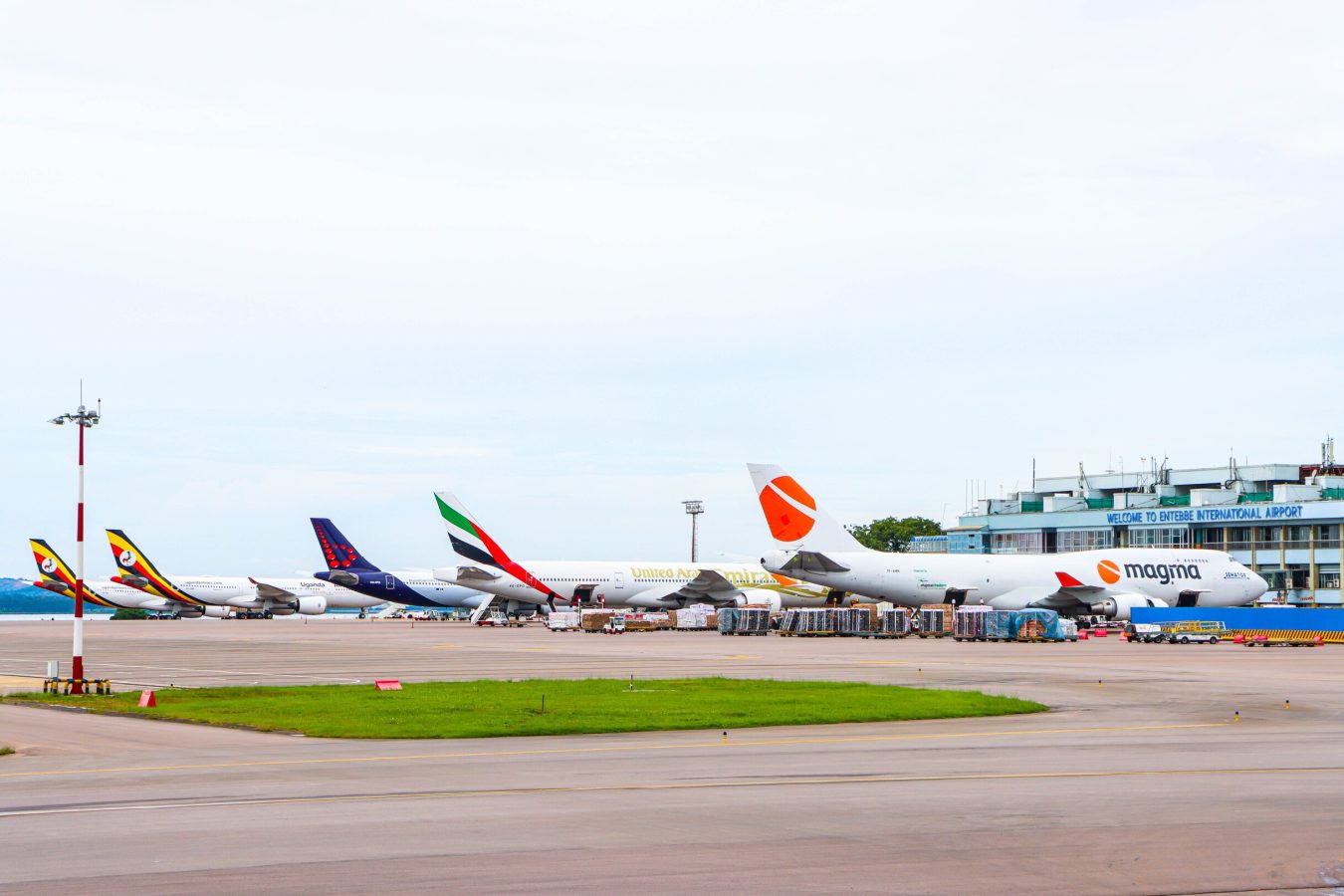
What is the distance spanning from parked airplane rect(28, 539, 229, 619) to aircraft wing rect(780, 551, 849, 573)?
6649 centimetres

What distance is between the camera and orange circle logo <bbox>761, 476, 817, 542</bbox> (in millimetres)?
82750

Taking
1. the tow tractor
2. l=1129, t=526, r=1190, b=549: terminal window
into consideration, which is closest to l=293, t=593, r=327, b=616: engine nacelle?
l=1129, t=526, r=1190, b=549: terminal window

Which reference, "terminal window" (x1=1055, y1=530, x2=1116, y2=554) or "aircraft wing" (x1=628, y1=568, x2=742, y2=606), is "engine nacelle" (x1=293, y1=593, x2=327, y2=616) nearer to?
"aircraft wing" (x1=628, y1=568, x2=742, y2=606)

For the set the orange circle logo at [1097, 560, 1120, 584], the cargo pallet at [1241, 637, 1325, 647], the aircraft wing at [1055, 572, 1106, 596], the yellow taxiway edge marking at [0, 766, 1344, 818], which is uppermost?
the yellow taxiway edge marking at [0, 766, 1344, 818]

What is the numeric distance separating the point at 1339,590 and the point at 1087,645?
2498 inches

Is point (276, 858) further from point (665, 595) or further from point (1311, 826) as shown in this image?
point (665, 595)

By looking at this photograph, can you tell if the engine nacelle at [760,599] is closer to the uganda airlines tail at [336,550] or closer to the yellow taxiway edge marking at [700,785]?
the uganda airlines tail at [336,550]

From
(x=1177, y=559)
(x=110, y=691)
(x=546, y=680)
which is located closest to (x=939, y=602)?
(x=1177, y=559)

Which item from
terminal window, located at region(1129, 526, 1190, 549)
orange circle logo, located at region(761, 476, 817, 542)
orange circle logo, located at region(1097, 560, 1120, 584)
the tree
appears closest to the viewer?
orange circle logo, located at region(761, 476, 817, 542)

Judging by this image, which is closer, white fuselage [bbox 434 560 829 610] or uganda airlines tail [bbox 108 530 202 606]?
white fuselage [bbox 434 560 829 610]

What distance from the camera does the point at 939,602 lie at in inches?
3324

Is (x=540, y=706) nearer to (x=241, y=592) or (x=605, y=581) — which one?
(x=605, y=581)

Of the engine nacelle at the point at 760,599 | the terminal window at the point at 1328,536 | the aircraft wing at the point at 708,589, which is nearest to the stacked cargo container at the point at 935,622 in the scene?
the engine nacelle at the point at 760,599

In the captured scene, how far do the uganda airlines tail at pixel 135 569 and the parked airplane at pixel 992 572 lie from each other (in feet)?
229
